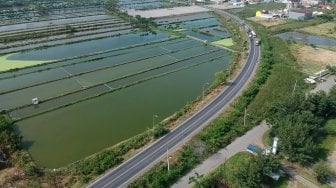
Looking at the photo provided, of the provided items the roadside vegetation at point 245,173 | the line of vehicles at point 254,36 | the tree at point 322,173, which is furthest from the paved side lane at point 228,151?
the line of vehicles at point 254,36

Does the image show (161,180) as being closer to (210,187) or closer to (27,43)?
(210,187)

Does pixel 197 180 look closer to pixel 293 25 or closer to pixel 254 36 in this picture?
pixel 254 36

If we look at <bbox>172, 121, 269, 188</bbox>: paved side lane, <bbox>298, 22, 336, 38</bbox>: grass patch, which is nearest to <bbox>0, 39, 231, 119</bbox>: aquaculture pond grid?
<bbox>172, 121, 269, 188</bbox>: paved side lane

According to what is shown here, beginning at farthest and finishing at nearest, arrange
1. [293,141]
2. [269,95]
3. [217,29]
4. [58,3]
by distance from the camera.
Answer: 1. [58,3]
2. [217,29]
3. [269,95]
4. [293,141]

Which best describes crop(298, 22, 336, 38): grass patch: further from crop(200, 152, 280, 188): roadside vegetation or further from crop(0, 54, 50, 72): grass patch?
crop(0, 54, 50, 72): grass patch

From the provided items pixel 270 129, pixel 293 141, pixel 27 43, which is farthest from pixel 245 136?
pixel 27 43

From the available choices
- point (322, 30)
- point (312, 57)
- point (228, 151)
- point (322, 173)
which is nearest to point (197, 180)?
point (228, 151)
